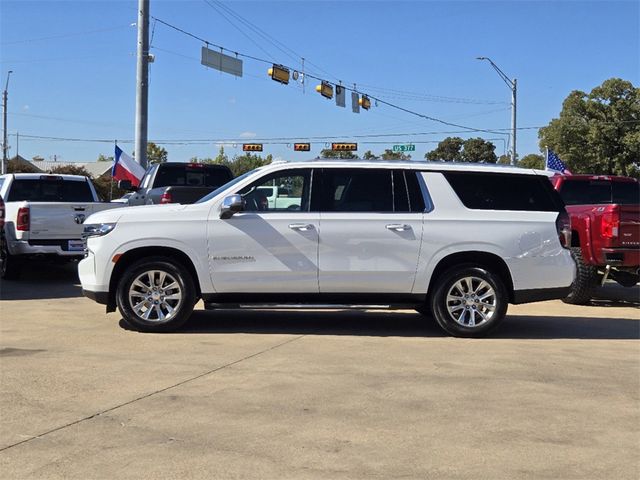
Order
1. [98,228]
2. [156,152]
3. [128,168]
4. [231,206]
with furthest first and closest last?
[156,152], [128,168], [98,228], [231,206]

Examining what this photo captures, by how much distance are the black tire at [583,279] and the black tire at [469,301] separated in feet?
10.2

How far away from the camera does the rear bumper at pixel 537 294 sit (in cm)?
756

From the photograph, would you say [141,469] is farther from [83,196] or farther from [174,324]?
[83,196]

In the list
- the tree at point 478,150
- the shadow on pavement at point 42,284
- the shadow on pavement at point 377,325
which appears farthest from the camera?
the tree at point 478,150

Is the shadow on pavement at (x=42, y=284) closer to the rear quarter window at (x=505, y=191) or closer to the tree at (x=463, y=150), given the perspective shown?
the rear quarter window at (x=505, y=191)

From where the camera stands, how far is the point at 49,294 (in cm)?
1063

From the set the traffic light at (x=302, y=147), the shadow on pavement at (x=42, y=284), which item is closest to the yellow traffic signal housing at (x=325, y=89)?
the shadow on pavement at (x=42, y=284)

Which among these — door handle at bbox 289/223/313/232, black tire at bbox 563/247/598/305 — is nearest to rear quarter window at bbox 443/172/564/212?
door handle at bbox 289/223/313/232

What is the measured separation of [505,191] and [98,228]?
15.6 feet

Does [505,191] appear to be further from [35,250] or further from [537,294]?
[35,250]

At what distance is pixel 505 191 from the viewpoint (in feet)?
25.2

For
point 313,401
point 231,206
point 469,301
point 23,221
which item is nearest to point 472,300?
point 469,301

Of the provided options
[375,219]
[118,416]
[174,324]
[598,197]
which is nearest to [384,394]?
[118,416]

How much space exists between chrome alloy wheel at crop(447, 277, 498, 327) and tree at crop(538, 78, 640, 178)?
1629 inches
